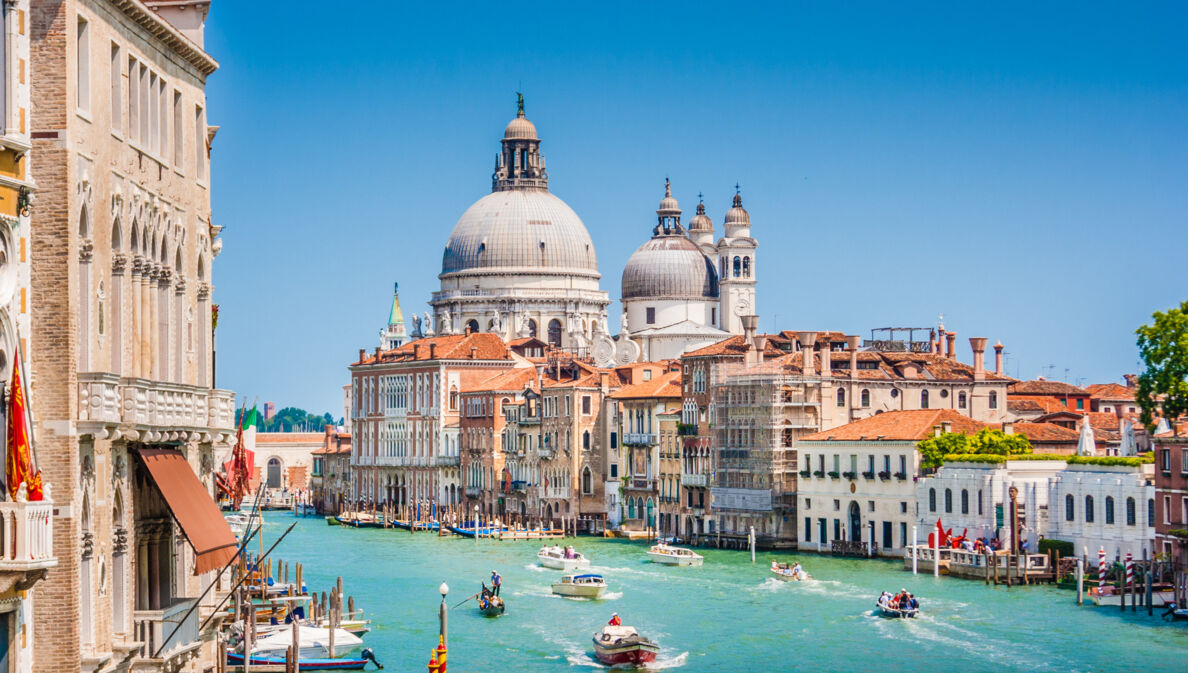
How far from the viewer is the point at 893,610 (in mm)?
36531

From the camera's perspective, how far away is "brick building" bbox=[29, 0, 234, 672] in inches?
461

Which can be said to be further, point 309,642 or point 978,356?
point 978,356

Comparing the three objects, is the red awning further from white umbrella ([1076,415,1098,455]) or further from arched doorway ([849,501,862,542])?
arched doorway ([849,501,862,542])

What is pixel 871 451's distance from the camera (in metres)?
51.8

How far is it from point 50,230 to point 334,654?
19808 millimetres

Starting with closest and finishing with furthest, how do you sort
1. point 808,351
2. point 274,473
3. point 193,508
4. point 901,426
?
point 193,508 → point 901,426 → point 808,351 → point 274,473

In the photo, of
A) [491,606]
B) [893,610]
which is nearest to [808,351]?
[491,606]

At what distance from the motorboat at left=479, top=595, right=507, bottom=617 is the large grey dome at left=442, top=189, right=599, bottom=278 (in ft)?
184

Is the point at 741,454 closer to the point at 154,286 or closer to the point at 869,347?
the point at 869,347

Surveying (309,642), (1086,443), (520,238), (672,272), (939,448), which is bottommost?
(309,642)

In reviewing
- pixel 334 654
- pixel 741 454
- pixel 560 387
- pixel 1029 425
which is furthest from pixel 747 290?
pixel 334 654

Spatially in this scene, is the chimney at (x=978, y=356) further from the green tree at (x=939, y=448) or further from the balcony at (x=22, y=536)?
the balcony at (x=22, y=536)

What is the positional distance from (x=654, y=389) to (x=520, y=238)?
1167 inches

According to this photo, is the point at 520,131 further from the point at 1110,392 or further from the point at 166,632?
the point at 166,632
